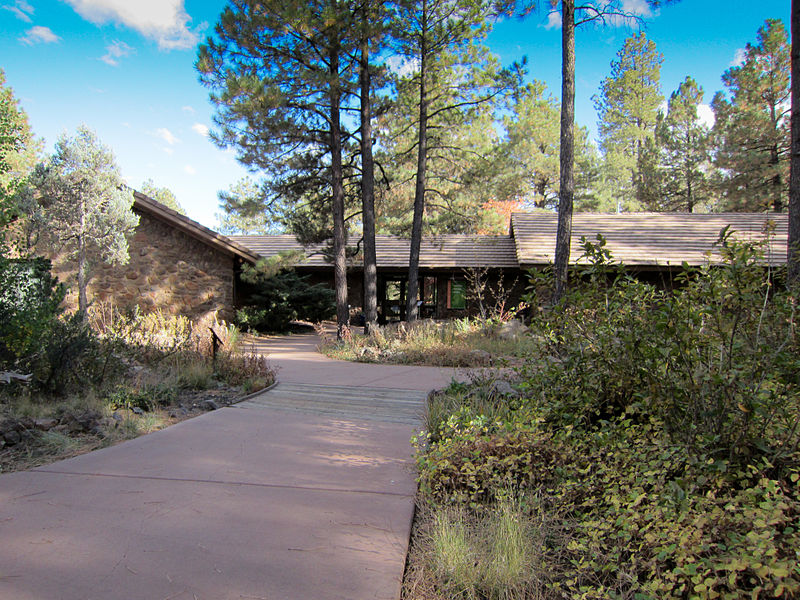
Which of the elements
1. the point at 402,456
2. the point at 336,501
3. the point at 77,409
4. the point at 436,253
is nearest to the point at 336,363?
the point at 77,409

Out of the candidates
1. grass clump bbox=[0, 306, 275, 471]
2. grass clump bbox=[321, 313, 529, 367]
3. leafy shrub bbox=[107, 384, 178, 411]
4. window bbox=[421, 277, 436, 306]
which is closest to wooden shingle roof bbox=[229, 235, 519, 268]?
window bbox=[421, 277, 436, 306]

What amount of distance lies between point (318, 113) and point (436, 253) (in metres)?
8.67

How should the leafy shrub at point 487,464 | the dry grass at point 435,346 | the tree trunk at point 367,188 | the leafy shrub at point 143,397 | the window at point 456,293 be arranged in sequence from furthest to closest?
the window at point 456,293 < the tree trunk at point 367,188 < the dry grass at point 435,346 < the leafy shrub at point 143,397 < the leafy shrub at point 487,464

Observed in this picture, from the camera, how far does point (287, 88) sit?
13.8 meters

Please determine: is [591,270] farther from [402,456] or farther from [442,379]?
[442,379]

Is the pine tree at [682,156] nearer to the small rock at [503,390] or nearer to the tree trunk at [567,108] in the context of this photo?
the tree trunk at [567,108]

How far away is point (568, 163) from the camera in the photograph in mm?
8758

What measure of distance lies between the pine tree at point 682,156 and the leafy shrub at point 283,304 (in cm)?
1938

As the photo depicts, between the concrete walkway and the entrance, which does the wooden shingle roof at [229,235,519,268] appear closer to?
the entrance

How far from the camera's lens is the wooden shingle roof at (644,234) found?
54.9 ft

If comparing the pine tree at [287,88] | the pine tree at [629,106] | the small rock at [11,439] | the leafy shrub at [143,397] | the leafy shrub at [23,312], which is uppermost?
the pine tree at [629,106]

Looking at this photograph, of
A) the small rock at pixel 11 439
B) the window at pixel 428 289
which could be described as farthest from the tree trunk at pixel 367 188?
the small rock at pixel 11 439

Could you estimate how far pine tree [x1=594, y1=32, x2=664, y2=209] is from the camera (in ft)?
104

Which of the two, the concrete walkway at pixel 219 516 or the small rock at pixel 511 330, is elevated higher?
the small rock at pixel 511 330
